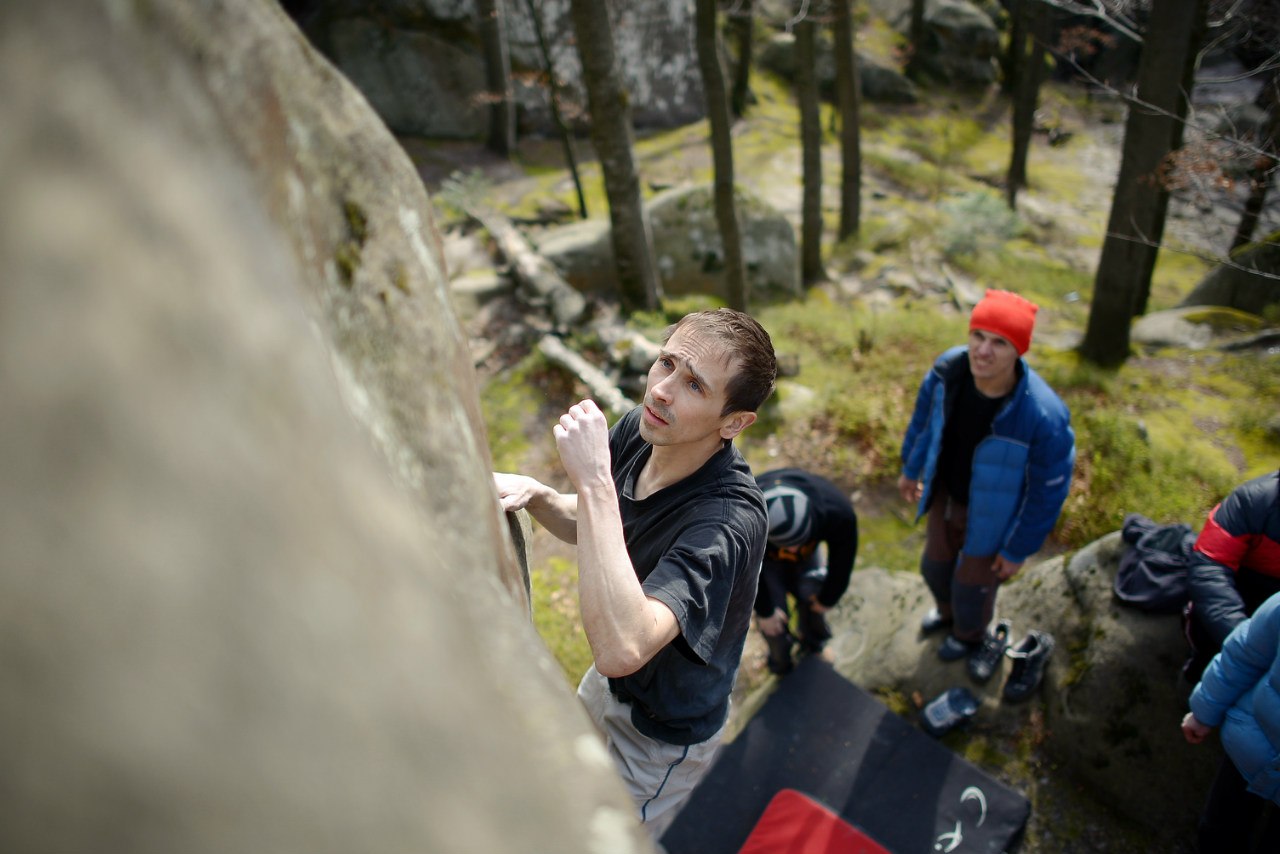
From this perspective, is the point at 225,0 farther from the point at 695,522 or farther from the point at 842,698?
the point at 842,698

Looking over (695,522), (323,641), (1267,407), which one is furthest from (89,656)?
(1267,407)

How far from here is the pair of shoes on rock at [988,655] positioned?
4.47 metres

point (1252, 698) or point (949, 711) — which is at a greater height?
point (1252, 698)

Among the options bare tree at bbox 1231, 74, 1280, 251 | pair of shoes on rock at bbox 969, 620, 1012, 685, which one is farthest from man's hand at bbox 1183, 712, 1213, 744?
bare tree at bbox 1231, 74, 1280, 251

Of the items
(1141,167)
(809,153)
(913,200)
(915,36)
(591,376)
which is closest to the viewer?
(1141,167)

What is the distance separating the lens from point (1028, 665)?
4410mm

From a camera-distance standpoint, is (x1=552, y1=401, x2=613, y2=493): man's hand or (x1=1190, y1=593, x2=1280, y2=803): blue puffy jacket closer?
(x1=552, y1=401, x2=613, y2=493): man's hand

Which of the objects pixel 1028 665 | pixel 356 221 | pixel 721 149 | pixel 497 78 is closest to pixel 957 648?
pixel 1028 665

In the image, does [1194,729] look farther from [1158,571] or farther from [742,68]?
[742,68]

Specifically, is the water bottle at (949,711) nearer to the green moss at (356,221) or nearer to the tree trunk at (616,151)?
the green moss at (356,221)

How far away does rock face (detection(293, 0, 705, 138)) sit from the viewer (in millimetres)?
18609

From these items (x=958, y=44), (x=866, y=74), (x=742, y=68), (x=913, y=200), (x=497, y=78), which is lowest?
(x=913, y=200)

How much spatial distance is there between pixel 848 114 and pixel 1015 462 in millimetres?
12103

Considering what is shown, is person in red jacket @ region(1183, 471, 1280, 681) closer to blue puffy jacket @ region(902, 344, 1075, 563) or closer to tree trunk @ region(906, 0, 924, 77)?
blue puffy jacket @ region(902, 344, 1075, 563)
